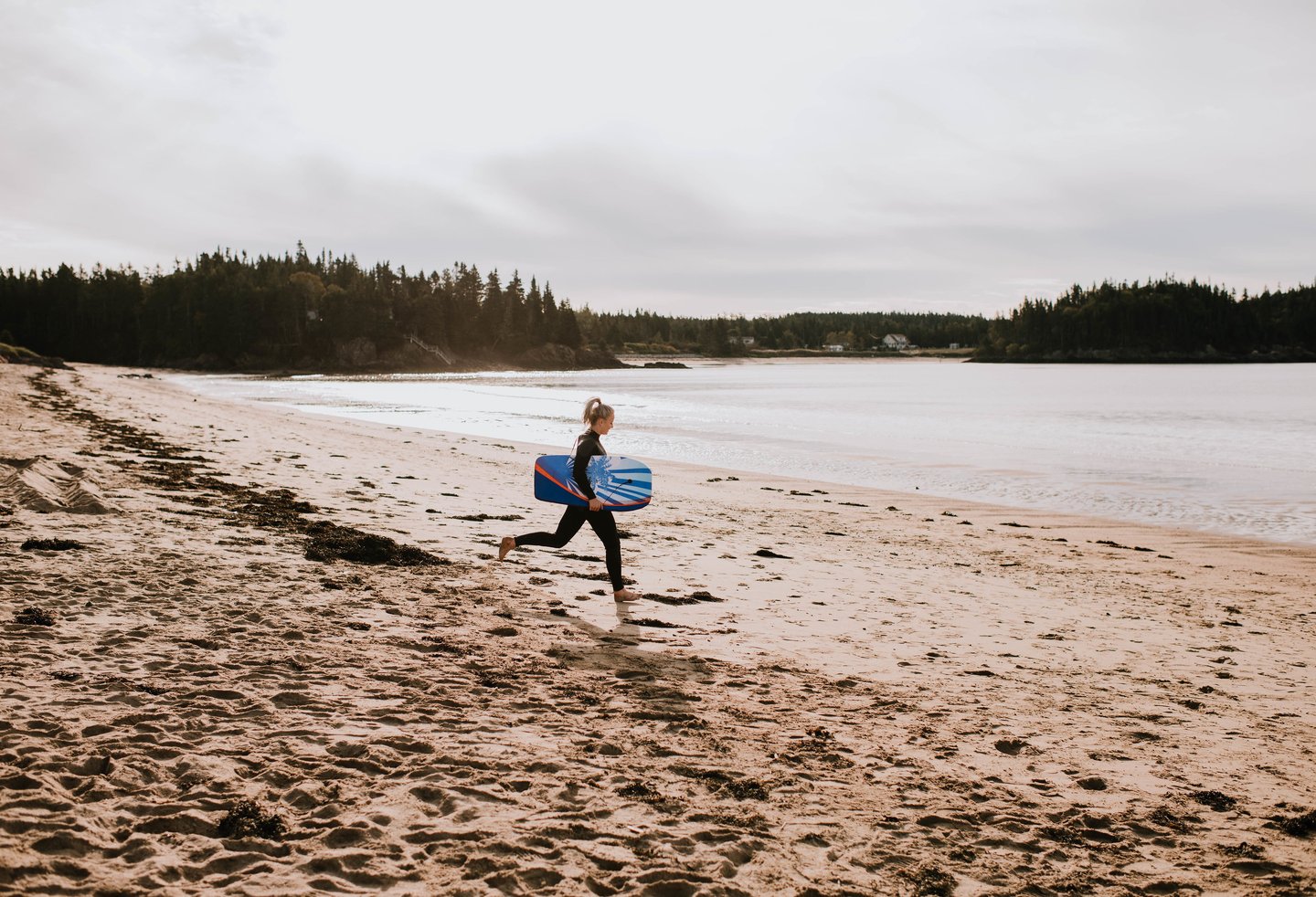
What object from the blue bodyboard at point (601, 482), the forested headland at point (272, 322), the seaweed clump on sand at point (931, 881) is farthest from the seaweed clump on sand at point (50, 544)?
the forested headland at point (272, 322)

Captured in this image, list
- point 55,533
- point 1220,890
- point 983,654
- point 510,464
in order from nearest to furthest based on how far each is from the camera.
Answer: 1. point 1220,890
2. point 983,654
3. point 55,533
4. point 510,464

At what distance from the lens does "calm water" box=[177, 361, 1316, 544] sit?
18.9 m

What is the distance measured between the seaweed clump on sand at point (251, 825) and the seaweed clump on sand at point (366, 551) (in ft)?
16.6

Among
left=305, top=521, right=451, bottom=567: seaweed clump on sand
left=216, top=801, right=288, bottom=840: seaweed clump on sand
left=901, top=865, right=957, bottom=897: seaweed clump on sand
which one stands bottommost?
left=901, top=865, right=957, bottom=897: seaweed clump on sand

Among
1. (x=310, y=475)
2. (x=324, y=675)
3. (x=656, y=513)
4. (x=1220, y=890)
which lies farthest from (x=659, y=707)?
(x=310, y=475)

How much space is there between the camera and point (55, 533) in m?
8.54

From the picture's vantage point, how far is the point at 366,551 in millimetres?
8984

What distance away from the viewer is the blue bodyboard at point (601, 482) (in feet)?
26.7

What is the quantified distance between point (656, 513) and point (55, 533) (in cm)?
814

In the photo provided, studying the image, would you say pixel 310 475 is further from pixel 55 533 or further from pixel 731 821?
pixel 731 821

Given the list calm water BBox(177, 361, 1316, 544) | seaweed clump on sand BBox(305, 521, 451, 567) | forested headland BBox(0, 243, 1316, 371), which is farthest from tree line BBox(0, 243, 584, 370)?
seaweed clump on sand BBox(305, 521, 451, 567)

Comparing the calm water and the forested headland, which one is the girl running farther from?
the forested headland

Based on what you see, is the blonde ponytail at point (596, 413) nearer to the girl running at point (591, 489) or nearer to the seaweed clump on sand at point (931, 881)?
the girl running at point (591, 489)

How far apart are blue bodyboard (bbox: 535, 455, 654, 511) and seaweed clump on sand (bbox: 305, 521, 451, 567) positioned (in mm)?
1610
